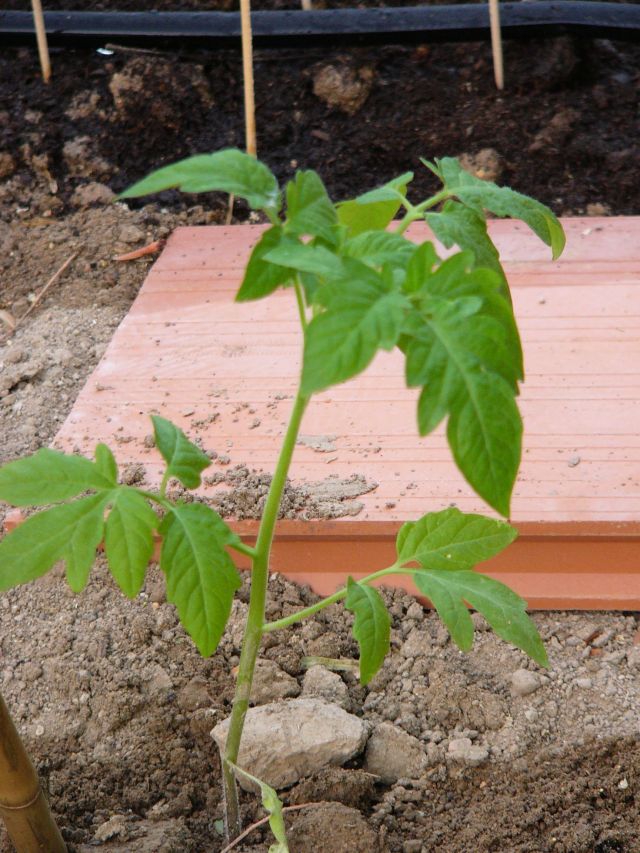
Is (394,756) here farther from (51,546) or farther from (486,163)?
(486,163)

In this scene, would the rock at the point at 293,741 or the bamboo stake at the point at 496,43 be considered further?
the bamboo stake at the point at 496,43

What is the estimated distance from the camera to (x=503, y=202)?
1.12 m

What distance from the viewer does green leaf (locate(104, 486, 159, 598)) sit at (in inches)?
42.2

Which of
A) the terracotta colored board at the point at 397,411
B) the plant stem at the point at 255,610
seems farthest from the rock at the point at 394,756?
the terracotta colored board at the point at 397,411

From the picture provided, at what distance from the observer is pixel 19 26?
13.4 ft

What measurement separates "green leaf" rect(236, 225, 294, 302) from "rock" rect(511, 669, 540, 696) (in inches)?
44.1

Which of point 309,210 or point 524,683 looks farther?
point 524,683

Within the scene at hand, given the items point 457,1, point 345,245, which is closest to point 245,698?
point 345,245

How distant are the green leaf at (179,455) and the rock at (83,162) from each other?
9.12 ft

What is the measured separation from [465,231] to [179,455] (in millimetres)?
458

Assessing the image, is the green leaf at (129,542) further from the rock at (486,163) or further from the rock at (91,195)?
the rock at (486,163)

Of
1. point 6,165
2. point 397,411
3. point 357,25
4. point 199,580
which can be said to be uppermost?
point 357,25

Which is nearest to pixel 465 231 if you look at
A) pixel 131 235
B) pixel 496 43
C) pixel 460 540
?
pixel 460 540

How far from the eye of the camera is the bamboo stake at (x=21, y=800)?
4.16ft
